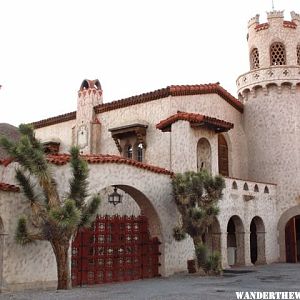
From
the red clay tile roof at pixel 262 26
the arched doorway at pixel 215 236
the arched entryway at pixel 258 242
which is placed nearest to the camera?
the arched doorway at pixel 215 236

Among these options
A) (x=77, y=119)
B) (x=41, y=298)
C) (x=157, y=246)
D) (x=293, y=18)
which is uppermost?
(x=293, y=18)

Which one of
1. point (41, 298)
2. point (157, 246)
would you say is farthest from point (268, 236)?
point (41, 298)

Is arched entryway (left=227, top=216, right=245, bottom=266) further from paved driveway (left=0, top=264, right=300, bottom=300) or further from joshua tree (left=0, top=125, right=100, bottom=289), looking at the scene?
joshua tree (left=0, top=125, right=100, bottom=289)

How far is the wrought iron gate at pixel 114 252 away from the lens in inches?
574

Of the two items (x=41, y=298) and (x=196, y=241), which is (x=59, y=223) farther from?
(x=196, y=241)

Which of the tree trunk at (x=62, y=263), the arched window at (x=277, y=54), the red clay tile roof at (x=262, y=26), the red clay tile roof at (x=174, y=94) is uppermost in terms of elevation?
the red clay tile roof at (x=262, y=26)

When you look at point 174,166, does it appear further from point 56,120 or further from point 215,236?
point 56,120

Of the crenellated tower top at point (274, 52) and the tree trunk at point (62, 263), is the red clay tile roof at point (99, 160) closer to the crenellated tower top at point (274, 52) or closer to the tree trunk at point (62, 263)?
the tree trunk at point (62, 263)

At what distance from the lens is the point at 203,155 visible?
2066 centimetres

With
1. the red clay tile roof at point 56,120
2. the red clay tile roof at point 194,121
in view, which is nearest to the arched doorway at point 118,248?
the red clay tile roof at point 194,121

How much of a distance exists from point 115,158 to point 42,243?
3677mm

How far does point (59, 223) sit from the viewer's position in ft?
39.3

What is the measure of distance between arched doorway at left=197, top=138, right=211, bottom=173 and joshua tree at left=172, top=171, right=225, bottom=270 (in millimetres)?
3532

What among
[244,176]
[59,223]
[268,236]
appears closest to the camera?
[59,223]
